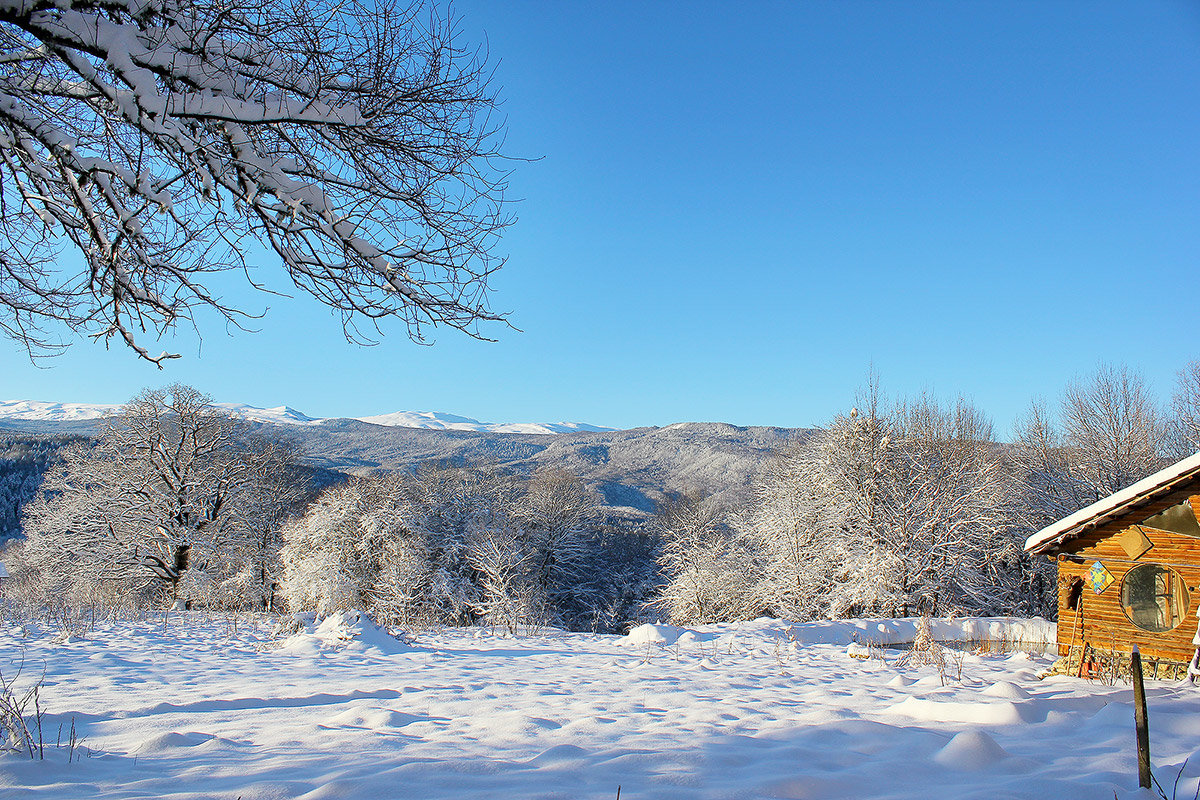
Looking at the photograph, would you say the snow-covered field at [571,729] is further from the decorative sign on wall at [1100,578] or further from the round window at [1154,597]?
the round window at [1154,597]


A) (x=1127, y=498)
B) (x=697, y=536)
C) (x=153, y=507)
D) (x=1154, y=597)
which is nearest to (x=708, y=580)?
(x=697, y=536)

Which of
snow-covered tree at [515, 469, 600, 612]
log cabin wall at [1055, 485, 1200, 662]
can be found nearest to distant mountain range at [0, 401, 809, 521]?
snow-covered tree at [515, 469, 600, 612]

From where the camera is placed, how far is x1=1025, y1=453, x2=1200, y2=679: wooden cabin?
7855 mm

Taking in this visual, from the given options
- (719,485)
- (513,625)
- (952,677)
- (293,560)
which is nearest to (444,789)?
(952,677)

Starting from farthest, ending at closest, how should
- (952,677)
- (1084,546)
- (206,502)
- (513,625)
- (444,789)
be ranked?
(206,502), (513,625), (1084,546), (952,677), (444,789)

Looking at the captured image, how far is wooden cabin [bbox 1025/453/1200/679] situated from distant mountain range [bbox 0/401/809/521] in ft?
216

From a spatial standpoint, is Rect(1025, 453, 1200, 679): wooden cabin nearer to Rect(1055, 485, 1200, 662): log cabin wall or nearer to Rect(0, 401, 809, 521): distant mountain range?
Rect(1055, 485, 1200, 662): log cabin wall

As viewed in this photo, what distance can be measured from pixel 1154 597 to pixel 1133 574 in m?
0.35

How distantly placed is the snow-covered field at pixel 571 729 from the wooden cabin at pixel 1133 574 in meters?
1.02

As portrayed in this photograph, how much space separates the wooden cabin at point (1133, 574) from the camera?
25.8ft

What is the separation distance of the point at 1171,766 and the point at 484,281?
5.14 meters

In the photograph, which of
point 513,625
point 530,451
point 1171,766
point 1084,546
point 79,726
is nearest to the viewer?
point 1171,766

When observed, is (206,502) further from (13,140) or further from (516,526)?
(13,140)

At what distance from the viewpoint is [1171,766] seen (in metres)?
3.30
